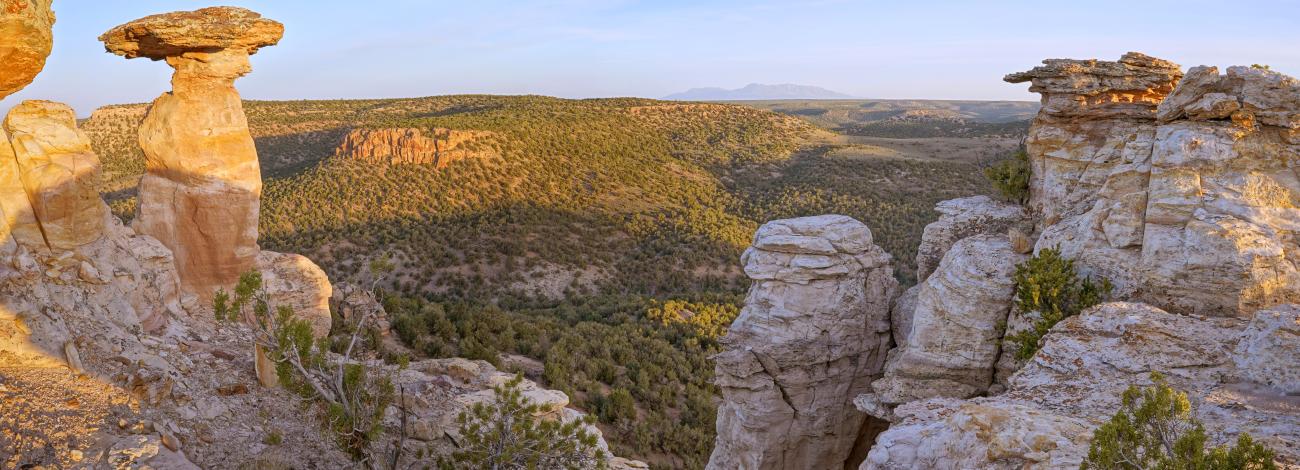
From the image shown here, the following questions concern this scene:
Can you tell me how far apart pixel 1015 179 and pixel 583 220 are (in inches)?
1163

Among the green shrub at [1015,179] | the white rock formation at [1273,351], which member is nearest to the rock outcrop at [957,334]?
the green shrub at [1015,179]

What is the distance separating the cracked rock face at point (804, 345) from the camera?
545 inches

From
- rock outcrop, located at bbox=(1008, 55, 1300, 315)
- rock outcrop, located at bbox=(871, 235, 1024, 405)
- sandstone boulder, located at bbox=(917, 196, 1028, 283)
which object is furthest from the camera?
sandstone boulder, located at bbox=(917, 196, 1028, 283)

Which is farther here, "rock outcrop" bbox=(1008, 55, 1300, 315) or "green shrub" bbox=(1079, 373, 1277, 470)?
"rock outcrop" bbox=(1008, 55, 1300, 315)

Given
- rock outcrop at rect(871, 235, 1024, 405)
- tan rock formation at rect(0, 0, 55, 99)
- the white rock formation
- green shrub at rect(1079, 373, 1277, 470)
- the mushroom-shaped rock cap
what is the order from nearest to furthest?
green shrub at rect(1079, 373, 1277, 470) < tan rock formation at rect(0, 0, 55, 99) < the white rock formation < rock outcrop at rect(871, 235, 1024, 405) < the mushroom-shaped rock cap

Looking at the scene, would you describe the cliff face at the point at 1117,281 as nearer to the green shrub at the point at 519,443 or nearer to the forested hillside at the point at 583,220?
the green shrub at the point at 519,443

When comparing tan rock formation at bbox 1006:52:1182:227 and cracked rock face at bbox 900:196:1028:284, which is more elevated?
tan rock formation at bbox 1006:52:1182:227

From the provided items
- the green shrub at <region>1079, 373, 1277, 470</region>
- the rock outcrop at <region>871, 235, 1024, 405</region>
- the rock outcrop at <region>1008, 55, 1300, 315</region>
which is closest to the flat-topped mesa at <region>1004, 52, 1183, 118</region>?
the rock outcrop at <region>1008, 55, 1300, 315</region>

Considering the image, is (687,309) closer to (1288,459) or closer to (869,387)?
(869,387)

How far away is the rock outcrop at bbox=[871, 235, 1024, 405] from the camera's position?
1164 cm

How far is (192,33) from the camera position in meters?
13.2

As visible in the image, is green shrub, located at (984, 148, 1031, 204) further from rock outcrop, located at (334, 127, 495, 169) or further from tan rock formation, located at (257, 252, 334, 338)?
rock outcrop, located at (334, 127, 495, 169)

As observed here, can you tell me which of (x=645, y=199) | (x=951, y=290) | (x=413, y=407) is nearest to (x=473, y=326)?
(x=413, y=407)

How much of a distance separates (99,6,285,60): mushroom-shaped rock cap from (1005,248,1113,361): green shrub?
14.9m
